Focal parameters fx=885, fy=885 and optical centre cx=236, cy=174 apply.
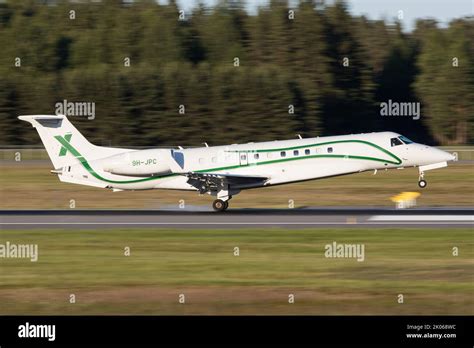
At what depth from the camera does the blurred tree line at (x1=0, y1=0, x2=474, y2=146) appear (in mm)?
80312

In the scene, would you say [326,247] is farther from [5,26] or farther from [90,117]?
[5,26]

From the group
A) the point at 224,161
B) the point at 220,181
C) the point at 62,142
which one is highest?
the point at 62,142

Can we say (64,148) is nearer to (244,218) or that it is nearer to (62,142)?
(62,142)

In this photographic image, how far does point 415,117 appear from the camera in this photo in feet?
285

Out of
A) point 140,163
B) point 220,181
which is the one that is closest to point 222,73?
point 220,181

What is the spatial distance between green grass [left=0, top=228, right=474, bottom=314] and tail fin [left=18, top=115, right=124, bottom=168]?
701cm

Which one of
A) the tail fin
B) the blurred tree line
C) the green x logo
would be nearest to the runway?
the tail fin

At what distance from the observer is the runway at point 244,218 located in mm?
32438

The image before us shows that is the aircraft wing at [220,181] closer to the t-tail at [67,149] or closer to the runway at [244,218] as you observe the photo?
the runway at [244,218]

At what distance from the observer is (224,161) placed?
37.0 meters

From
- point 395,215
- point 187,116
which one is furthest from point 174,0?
point 395,215

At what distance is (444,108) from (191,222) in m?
56.5

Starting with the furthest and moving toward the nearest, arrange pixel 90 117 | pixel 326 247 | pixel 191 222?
pixel 90 117
pixel 191 222
pixel 326 247

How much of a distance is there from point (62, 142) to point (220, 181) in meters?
6.82
